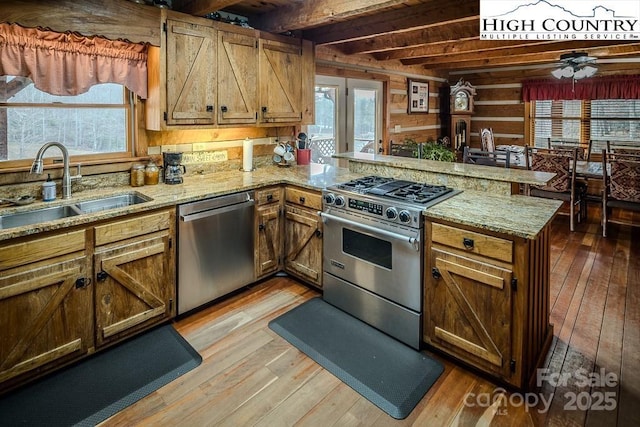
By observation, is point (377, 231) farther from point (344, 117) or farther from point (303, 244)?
point (344, 117)

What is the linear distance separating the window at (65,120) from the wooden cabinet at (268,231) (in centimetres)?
110

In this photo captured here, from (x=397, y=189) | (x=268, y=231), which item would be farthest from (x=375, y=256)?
(x=268, y=231)

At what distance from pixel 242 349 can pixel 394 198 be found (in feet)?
4.39

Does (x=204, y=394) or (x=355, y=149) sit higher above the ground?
(x=355, y=149)

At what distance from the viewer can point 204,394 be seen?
2.09 metres

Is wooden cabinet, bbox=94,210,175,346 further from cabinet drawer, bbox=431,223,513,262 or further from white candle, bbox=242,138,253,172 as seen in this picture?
cabinet drawer, bbox=431,223,513,262

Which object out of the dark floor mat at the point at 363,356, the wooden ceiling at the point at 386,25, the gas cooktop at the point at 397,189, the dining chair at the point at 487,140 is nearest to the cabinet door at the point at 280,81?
the wooden ceiling at the point at 386,25

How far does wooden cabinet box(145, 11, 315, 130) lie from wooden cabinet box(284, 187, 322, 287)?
2.69 ft

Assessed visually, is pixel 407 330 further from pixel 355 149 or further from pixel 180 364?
pixel 355 149

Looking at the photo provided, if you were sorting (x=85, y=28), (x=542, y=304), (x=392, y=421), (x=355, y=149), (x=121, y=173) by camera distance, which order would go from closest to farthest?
(x=392, y=421), (x=542, y=304), (x=85, y=28), (x=121, y=173), (x=355, y=149)

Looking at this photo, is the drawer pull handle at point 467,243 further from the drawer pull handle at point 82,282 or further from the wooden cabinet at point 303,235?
the drawer pull handle at point 82,282

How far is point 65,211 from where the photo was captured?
2.51 metres

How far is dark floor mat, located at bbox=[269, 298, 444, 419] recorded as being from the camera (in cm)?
209

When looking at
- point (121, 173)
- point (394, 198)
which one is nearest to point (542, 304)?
point (394, 198)
